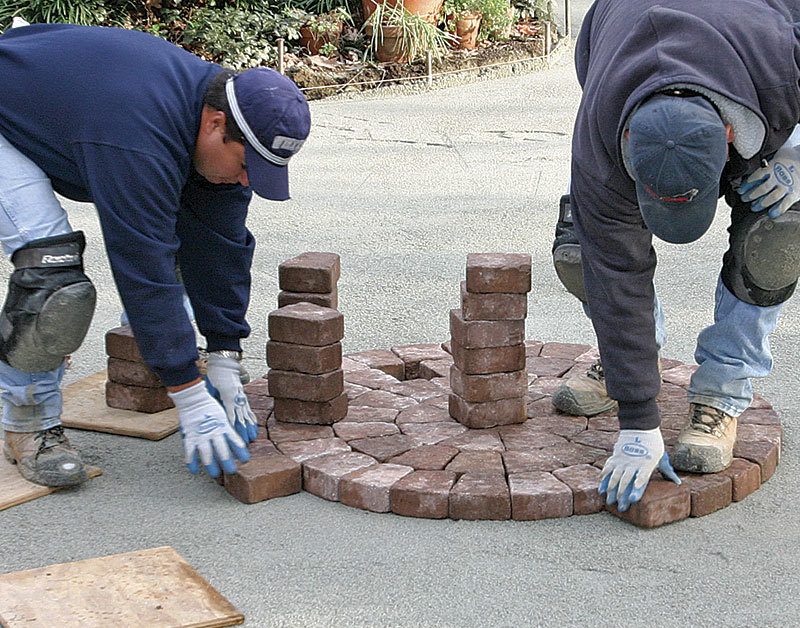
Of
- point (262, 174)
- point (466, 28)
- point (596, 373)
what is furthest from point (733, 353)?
point (466, 28)

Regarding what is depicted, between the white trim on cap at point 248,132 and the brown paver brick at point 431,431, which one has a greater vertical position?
the white trim on cap at point 248,132

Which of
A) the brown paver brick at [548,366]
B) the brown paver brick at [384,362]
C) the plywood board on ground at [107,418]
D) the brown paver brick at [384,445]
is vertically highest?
the brown paver brick at [548,366]

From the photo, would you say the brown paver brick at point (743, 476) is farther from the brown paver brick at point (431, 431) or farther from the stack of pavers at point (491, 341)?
the brown paver brick at point (431, 431)

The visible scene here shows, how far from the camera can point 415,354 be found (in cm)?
421

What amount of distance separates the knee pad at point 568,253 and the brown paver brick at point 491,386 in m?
0.38

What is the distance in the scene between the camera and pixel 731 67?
8.45 feet

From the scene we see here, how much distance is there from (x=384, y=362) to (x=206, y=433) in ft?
3.58

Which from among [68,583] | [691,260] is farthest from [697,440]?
[691,260]

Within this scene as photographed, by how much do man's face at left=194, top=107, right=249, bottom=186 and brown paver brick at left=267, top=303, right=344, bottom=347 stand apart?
48 cm

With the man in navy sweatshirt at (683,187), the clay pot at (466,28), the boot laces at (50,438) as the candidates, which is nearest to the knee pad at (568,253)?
the man in navy sweatshirt at (683,187)

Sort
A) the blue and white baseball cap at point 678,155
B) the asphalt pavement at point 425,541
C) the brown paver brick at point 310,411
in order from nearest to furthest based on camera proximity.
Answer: the blue and white baseball cap at point 678,155
the asphalt pavement at point 425,541
the brown paver brick at point 310,411

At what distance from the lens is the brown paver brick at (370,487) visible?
3115 mm

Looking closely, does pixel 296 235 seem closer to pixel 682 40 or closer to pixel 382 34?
pixel 682 40

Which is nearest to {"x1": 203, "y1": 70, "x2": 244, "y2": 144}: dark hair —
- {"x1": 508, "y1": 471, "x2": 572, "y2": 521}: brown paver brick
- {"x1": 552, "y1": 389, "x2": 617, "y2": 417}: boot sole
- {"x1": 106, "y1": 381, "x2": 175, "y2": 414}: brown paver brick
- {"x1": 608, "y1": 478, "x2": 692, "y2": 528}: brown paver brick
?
{"x1": 106, "y1": 381, "x2": 175, "y2": 414}: brown paver brick
